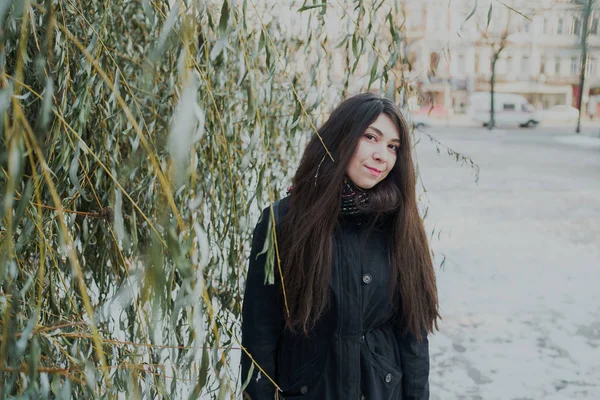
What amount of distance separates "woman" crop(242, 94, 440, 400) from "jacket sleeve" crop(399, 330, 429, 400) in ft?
0.12

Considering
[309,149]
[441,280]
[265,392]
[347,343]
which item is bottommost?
[441,280]

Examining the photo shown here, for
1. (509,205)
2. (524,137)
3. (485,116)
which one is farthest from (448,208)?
(485,116)

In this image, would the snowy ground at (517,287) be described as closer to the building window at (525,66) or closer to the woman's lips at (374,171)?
the woman's lips at (374,171)

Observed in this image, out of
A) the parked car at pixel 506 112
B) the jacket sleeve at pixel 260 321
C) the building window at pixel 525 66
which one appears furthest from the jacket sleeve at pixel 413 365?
the building window at pixel 525 66

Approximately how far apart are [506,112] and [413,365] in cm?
2489

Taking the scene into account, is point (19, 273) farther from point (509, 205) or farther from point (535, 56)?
point (535, 56)

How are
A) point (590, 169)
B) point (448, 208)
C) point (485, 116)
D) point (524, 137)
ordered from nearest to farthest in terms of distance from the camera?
1. point (448, 208)
2. point (590, 169)
3. point (524, 137)
4. point (485, 116)

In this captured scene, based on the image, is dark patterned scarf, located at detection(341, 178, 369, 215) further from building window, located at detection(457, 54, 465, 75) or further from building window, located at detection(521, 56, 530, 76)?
building window, located at detection(457, 54, 465, 75)

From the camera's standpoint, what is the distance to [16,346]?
29.1 inches

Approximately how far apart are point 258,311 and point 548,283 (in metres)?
4.06

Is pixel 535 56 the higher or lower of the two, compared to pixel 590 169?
higher

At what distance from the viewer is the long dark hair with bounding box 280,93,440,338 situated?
147 cm

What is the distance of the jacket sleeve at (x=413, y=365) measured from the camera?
1.62m

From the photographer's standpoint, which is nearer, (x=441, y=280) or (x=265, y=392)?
(x=265, y=392)
